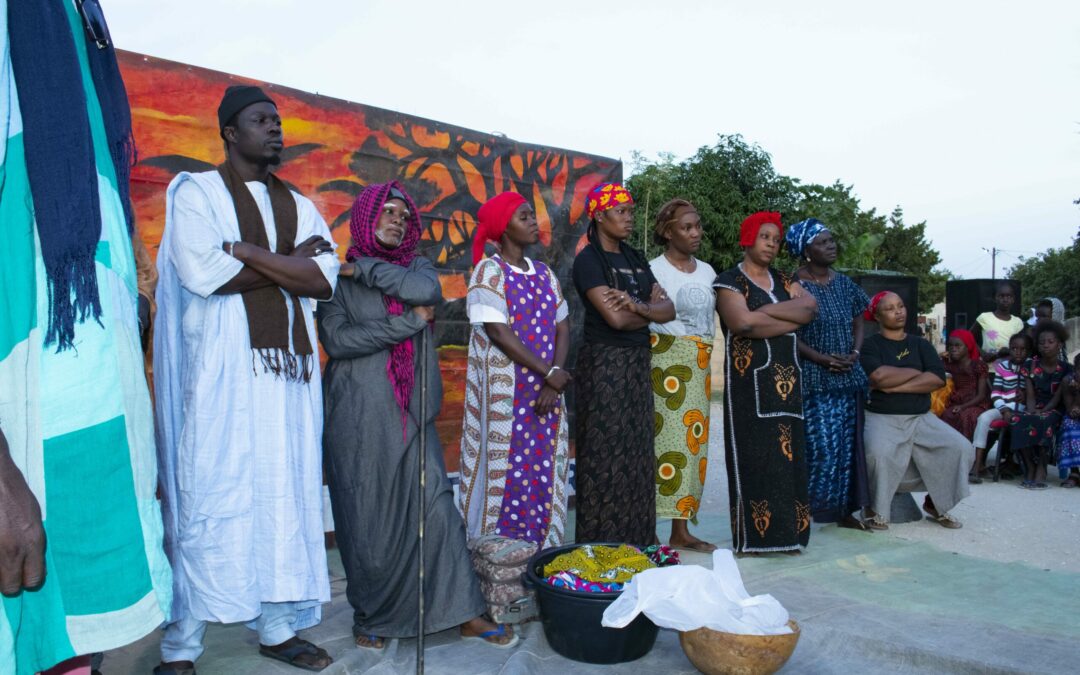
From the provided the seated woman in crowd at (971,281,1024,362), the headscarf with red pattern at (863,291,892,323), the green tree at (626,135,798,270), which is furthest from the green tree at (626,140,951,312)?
the headscarf with red pattern at (863,291,892,323)

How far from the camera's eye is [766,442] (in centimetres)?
475

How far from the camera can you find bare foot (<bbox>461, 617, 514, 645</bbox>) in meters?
3.38

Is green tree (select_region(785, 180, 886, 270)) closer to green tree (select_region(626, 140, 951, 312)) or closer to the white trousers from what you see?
green tree (select_region(626, 140, 951, 312))

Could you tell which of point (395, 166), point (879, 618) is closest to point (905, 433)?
point (879, 618)

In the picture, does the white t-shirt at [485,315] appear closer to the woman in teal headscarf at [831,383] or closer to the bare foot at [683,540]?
the bare foot at [683,540]

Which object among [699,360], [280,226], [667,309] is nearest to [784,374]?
[699,360]

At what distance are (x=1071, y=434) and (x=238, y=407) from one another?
718cm

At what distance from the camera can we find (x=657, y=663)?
10.6 feet

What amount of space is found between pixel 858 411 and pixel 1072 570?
1.50 m

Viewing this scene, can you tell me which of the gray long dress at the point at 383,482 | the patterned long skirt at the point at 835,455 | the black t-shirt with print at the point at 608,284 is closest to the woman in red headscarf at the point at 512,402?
the black t-shirt with print at the point at 608,284

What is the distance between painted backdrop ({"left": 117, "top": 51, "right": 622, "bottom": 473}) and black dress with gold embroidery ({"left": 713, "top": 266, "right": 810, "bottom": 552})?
1578 mm

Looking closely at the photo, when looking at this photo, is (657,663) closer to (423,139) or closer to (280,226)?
(280,226)

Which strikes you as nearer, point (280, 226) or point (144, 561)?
point (144, 561)

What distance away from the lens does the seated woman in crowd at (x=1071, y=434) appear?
23.7ft
